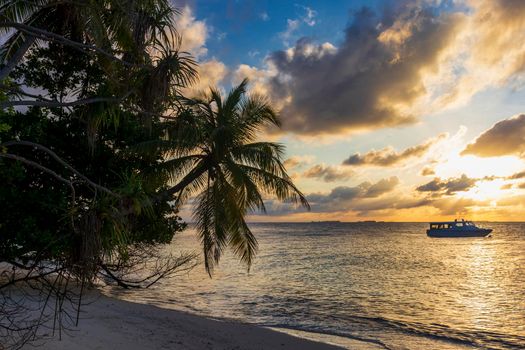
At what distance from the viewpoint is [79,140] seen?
12.2m

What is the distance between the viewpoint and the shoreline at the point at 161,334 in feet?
36.2

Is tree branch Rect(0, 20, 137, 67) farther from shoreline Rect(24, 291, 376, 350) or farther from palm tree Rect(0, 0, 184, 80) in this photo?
shoreline Rect(24, 291, 376, 350)

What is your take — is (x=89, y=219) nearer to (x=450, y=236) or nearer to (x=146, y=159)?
(x=146, y=159)

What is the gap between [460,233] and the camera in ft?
342

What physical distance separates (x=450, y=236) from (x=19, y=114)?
112 m

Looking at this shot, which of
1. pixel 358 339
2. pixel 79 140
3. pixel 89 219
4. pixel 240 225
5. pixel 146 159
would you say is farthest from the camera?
pixel 358 339

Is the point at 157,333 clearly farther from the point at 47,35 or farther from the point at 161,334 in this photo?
the point at 47,35

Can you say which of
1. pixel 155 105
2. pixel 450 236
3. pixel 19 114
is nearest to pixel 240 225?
pixel 19 114

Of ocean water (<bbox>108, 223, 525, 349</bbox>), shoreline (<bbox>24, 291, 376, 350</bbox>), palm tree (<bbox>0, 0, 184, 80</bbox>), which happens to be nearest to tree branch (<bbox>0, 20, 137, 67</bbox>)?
palm tree (<bbox>0, 0, 184, 80</bbox>)

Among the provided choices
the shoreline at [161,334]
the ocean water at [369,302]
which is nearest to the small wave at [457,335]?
the ocean water at [369,302]

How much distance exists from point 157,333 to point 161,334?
0.14 metres

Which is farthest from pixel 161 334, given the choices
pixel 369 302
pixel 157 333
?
pixel 369 302

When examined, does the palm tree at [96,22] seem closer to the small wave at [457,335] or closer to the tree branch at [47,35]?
the tree branch at [47,35]

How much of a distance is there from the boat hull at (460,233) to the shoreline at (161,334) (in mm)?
99502
